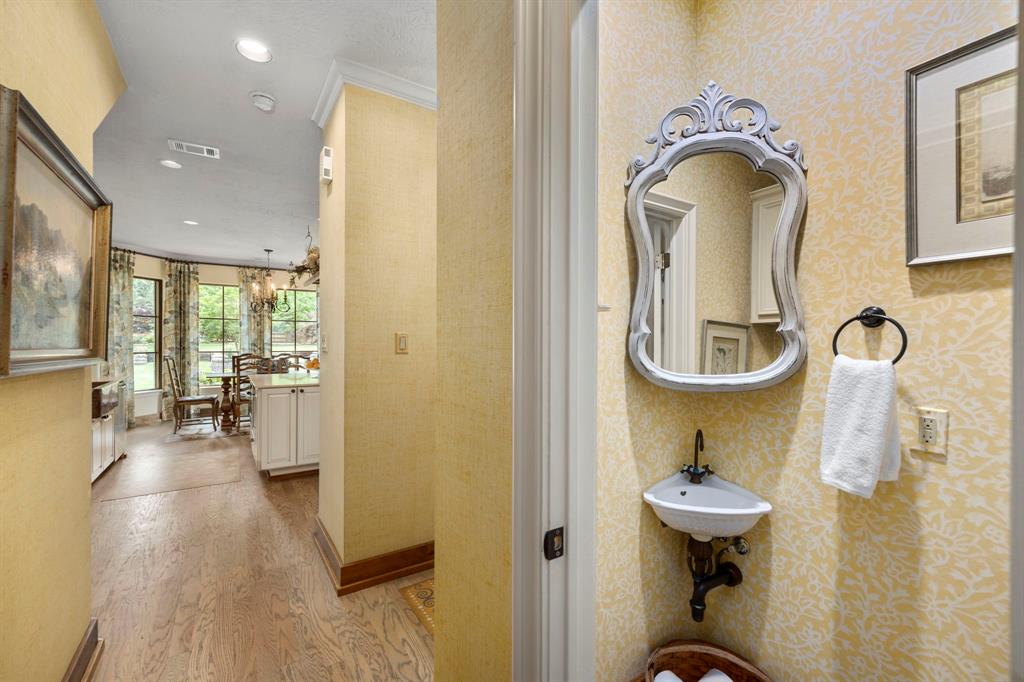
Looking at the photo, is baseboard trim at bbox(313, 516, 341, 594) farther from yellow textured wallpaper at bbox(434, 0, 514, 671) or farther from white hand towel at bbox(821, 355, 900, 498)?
white hand towel at bbox(821, 355, 900, 498)

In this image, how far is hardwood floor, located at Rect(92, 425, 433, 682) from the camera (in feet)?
5.78

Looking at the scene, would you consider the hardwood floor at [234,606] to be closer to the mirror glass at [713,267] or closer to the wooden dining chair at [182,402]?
the mirror glass at [713,267]

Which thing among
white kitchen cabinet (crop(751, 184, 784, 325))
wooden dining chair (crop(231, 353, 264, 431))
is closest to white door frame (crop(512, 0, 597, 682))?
white kitchen cabinet (crop(751, 184, 784, 325))

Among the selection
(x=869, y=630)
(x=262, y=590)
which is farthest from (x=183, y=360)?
(x=869, y=630)

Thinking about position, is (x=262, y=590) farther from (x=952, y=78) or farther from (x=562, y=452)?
(x=952, y=78)

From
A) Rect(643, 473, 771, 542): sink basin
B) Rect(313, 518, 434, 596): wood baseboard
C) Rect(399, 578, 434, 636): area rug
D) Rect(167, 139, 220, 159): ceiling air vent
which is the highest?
Rect(167, 139, 220, 159): ceiling air vent

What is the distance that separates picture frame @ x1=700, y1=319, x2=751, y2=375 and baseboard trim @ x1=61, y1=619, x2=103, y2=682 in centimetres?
242

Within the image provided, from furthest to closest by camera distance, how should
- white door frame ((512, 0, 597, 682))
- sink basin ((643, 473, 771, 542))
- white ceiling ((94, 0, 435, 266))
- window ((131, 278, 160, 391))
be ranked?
window ((131, 278, 160, 391)) < white ceiling ((94, 0, 435, 266)) < sink basin ((643, 473, 771, 542)) < white door frame ((512, 0, 597, 682))

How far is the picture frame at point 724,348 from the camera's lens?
140cm

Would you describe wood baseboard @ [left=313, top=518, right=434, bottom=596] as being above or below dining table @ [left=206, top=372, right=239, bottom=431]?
below

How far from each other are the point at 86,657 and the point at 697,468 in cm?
239

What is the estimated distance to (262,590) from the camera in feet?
7.38

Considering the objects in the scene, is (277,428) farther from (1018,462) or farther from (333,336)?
(1018,462)

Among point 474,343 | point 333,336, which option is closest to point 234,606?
point 333,336
